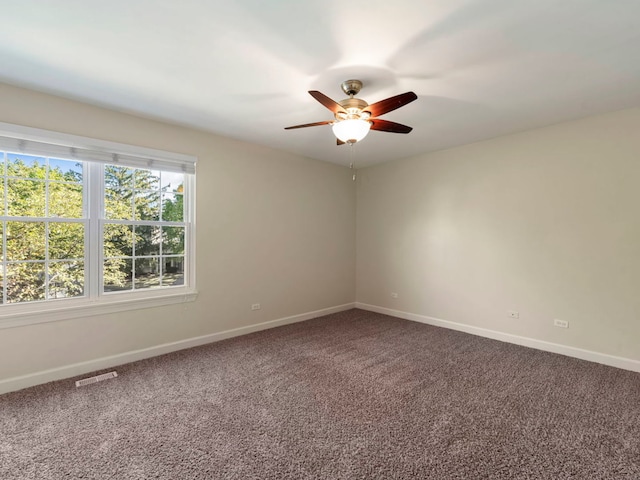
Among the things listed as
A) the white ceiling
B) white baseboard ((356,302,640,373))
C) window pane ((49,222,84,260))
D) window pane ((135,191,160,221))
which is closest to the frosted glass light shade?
the white ceiling

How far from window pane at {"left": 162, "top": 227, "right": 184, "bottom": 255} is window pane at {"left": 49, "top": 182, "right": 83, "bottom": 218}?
2.61 ft

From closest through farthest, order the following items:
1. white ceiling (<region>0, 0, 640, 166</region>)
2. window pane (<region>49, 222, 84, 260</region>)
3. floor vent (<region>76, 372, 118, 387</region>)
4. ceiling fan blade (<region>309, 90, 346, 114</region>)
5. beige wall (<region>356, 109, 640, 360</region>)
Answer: white ceiling (<region>0, 0, 640, 166</region>), ceiling fan blade (<region>309, 90, 346, 114</region>), floor vent (<region>76, 372, 118, 387</region>), window pane (<region>49, 222, 84, 260</region>), beige wall (<region>356, 109, 640, 360</region>)

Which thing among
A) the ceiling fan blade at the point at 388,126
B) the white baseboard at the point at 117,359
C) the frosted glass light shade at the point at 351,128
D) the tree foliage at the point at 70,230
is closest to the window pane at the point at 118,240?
the tree foliage at the point at 70,230

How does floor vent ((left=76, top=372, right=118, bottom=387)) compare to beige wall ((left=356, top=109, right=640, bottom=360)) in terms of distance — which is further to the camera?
beige wall ((left=356, top=109, right=640, bottom=360))

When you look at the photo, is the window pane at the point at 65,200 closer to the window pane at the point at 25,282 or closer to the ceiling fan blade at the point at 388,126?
the window pane at the point at 25,282

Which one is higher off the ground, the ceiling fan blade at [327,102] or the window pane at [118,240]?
the ceiling fan blade at [327,102]

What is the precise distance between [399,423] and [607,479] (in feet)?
3.66

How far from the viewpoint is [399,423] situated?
2.20 metres

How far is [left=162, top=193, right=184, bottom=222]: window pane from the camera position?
11.7ft

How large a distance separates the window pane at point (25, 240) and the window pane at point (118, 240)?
48cm

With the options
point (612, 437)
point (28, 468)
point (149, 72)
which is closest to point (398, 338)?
point (612, 437)

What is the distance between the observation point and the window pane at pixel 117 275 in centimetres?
317

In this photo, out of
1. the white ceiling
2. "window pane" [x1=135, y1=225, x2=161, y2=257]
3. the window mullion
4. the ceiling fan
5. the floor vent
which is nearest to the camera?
the white ceiling

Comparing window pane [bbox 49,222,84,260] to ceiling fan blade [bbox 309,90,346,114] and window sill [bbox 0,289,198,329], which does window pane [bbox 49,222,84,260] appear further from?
ceiling fan blade [bbox 309,90,346,114]
